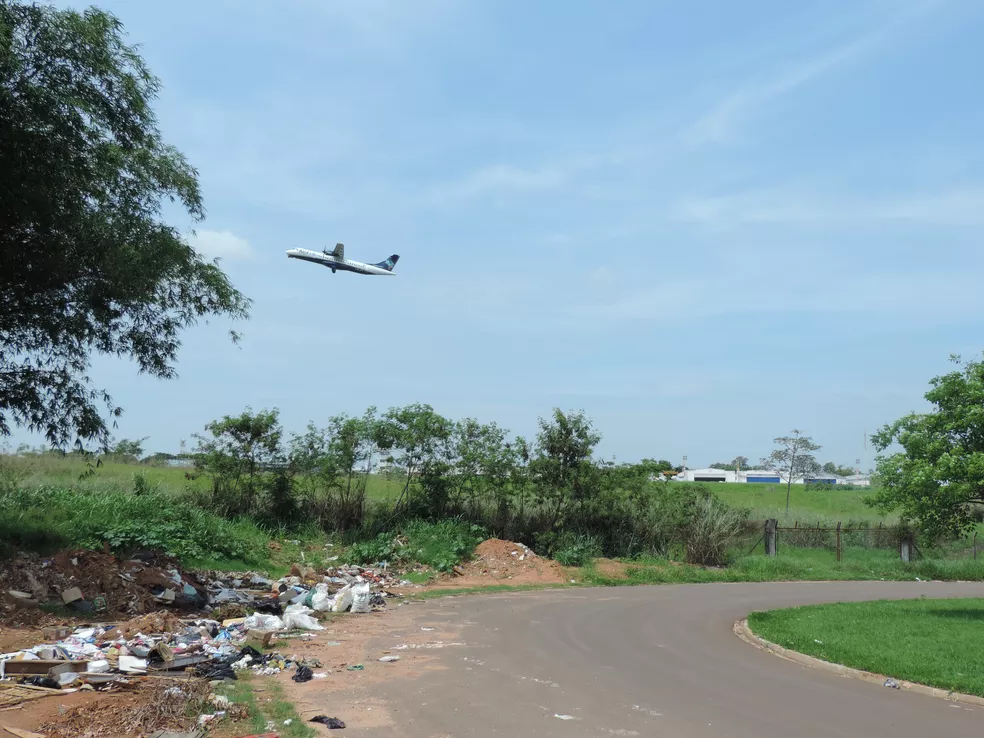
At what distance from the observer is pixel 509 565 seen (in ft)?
87.9

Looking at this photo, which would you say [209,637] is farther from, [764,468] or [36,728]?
[764,468]

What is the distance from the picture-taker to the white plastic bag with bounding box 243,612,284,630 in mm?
13180

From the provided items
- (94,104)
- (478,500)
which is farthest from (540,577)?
(94,104)

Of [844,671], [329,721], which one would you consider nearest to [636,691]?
[844,671]

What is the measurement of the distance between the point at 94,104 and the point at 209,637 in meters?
9.35

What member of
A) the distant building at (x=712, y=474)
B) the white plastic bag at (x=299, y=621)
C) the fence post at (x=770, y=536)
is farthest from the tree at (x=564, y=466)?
the distant building at (x=712, y=474)

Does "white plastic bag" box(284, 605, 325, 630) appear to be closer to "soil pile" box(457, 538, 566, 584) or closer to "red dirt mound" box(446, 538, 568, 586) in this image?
"red dirt mound" box(446, 538, 568, 586)

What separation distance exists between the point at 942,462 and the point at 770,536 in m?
19.1

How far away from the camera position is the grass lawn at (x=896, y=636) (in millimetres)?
10717

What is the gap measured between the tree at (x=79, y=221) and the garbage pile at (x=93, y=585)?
253 centimetres

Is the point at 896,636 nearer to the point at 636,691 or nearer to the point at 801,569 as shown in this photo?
the point at 636,691

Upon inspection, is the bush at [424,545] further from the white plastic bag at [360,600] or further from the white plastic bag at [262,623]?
the white plastic bag at [262,623]

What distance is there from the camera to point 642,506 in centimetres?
3117

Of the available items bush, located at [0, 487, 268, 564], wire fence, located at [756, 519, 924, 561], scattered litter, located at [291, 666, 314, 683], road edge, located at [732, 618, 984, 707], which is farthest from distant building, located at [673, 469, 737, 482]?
scattered litter, located at [291, 666, 314, 683]
